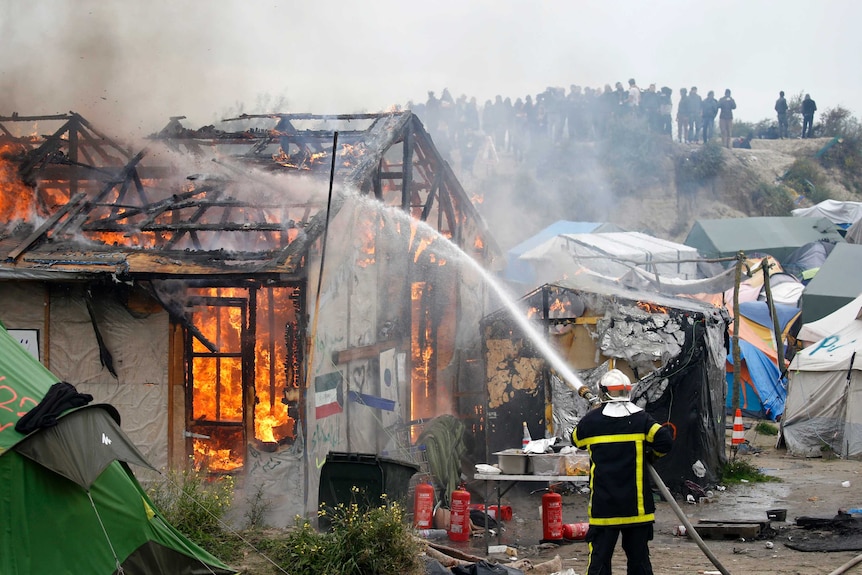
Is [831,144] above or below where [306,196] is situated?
above

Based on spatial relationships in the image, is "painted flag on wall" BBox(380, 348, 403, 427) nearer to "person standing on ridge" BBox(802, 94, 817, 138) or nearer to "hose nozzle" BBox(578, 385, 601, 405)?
"hose nozzle" BBox(578, 385, 601, 405)

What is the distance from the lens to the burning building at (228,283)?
34.4ft

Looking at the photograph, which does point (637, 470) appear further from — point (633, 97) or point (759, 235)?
point (633, 97)

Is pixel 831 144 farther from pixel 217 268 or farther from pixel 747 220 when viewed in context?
pixel 217 268

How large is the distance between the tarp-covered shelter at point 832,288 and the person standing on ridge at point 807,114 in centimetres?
2011

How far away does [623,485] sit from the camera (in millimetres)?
6648

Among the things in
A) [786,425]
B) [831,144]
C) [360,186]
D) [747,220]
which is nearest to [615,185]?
[747,220]

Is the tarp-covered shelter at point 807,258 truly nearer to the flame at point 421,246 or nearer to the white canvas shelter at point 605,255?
the white canvas shelter at point 605,255

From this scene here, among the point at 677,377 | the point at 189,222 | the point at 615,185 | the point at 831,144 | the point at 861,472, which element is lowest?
the point at 861,472

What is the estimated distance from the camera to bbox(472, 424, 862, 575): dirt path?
8.73m

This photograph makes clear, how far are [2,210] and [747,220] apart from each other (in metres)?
27.1

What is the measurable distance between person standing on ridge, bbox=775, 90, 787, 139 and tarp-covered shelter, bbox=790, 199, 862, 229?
9.13m

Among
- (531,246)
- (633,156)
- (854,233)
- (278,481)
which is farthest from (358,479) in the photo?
(633,156)

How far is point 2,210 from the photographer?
12.2 m
